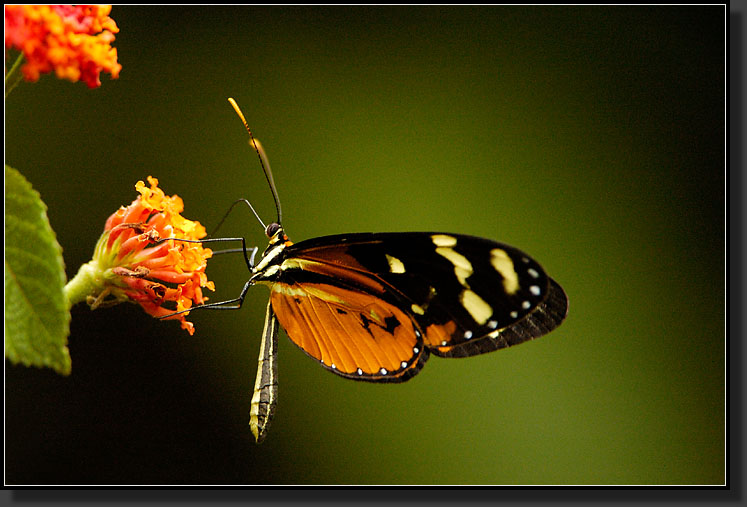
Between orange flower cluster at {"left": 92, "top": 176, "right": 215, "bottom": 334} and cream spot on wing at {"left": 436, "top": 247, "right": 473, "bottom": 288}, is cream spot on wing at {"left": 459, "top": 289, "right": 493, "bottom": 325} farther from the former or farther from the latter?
orange flower cluster at {"left": 92, "top": 176, "right": 215, "bottom": 334}

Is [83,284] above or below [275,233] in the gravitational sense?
below

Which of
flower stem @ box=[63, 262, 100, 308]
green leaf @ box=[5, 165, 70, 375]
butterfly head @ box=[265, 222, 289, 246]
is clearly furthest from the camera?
butterfly head @ box=[265, 222, 289, 246]

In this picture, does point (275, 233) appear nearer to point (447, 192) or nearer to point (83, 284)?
point (83, 284)

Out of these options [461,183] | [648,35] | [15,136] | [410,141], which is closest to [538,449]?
[461,183]

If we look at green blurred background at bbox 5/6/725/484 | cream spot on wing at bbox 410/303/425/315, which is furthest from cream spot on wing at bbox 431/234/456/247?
green blurred background at bbox 5/6/725/484

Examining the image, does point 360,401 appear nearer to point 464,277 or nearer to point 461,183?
point 461,183

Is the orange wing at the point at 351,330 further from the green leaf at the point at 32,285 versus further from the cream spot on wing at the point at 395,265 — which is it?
the green leaf at the point at 32,285

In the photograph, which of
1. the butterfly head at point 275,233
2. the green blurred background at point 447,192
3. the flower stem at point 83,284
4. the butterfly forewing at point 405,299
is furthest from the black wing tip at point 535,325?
the green blurred background at point 447,192

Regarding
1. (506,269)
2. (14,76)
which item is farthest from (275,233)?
(14,76)
